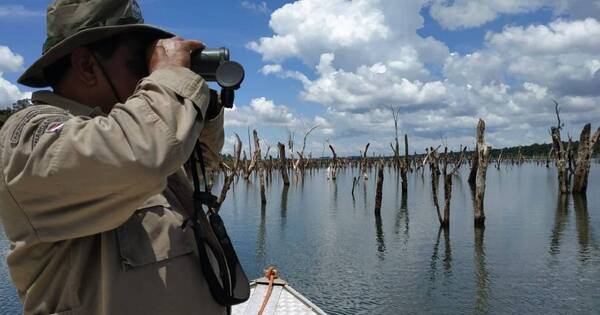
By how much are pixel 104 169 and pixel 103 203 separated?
0.32 feet

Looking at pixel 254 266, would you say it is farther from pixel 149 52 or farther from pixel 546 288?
pixel 149 52

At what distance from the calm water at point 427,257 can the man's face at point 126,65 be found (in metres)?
8.16

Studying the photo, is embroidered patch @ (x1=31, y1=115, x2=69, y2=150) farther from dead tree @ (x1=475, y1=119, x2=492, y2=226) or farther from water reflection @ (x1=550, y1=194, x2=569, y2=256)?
dead tree @ (x1=475, y1=119, x2=492, y2=226)

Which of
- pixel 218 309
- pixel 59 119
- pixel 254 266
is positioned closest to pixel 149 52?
pixel 59 119

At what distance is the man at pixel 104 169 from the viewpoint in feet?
3.66

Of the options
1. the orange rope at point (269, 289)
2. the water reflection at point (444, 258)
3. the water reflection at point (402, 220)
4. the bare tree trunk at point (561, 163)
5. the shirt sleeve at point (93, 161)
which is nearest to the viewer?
the shirt sleeve at point (93, 161)

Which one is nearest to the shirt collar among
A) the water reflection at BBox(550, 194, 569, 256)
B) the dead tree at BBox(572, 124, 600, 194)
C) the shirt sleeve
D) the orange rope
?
the shirt sleeve

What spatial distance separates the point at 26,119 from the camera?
1.21 metres

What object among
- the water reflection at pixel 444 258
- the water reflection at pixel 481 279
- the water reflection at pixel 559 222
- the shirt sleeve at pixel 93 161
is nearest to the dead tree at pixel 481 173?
the water reflection at pixel 444 258

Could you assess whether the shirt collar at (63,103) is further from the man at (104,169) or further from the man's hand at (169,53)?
the man's hand at (169,53)

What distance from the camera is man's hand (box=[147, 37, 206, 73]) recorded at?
4.43ft

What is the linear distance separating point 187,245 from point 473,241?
14774 millimetres

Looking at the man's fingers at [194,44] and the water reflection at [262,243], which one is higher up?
the man's fingers at [194,44]

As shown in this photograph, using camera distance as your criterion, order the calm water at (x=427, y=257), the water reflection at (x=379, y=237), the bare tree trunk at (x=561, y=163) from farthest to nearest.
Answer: the bare tree trunk at (x=561, y=163) → the water reflection at (x=379, y=237) → the calm water at (x=427, y=257)
